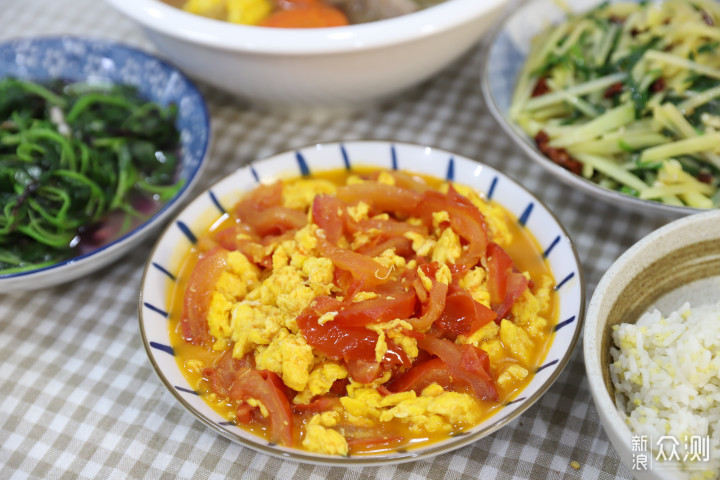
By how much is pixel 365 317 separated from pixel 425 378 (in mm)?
218

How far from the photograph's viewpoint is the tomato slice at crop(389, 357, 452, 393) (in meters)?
1.56

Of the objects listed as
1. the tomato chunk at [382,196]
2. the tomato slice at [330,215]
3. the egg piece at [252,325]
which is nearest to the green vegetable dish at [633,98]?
the tomato chunk at [382,196]

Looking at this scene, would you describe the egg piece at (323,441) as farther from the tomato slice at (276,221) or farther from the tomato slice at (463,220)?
the tomato slice at (276,221)

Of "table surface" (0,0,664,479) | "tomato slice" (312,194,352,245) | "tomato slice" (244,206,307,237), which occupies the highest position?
"tomato slice" (312,194,352,245)

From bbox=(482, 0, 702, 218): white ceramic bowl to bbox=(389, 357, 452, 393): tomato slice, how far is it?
32.8 inches

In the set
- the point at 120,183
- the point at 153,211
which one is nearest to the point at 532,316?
the point at 153,211

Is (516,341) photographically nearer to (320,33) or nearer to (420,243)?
(420,243)

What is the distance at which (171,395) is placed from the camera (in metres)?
1.70

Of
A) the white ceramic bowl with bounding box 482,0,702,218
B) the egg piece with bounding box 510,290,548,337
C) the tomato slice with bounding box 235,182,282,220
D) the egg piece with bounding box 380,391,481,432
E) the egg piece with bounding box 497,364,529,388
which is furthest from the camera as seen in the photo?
the tomato slice with bounding box 235,182,282,220

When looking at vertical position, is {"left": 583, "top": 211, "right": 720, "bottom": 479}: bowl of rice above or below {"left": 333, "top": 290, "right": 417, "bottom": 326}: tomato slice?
below

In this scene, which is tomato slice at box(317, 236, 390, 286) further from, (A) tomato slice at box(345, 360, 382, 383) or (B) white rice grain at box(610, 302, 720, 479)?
(B) white rice grain at box(610, 302, 720, 479)

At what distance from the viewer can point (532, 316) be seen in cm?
170

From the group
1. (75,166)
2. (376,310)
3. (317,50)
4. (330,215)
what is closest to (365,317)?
(376,310)

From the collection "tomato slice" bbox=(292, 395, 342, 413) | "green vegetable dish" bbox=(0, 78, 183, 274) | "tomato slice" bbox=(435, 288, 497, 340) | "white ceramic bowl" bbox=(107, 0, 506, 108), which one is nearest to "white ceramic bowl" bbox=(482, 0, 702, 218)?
"white ceramic bowl" bbox=(107, 0, 506, 108)
